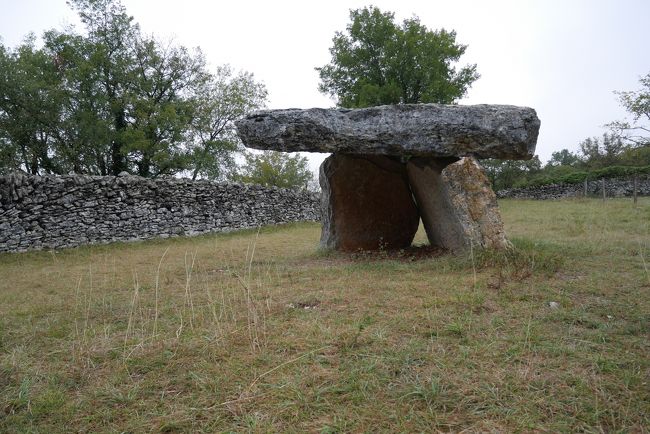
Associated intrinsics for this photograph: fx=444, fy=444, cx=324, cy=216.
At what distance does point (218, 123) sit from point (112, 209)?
15.3m

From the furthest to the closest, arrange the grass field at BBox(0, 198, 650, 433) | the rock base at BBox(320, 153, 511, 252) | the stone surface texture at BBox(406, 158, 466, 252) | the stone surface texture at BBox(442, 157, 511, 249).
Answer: the rock base at BBox(320, 153, 511, 252) < the stone surface texture at BBox(406, 158, 466, 252) < the stone surface texture at BBox(442, 157, 511, 249) < the grass field at BBox(0, 198, 650, 433)

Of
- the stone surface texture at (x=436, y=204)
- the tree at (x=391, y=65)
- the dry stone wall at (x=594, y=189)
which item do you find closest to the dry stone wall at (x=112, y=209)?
the stone surface texture at (x=436, y=204)

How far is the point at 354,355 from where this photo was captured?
10.6ft

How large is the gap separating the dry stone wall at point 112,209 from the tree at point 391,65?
14.3 metres

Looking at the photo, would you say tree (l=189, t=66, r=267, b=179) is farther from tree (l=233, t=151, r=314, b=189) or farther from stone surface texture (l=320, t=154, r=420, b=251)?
stone surface texture (l=320, t=154, r=420, b=251)

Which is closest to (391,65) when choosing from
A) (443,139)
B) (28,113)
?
(28,113)

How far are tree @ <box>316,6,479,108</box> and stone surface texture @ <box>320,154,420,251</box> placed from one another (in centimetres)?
2004

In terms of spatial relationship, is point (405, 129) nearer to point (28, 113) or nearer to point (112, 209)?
point (112, 209)

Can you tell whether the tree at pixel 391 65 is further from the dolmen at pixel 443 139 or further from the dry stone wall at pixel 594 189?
the dolmen at pixel 443 139

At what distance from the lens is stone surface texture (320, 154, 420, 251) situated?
29.7ft

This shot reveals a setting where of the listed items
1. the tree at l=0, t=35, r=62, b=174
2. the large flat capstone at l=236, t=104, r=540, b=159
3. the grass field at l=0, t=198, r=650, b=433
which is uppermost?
the tree at l=0, t=35, r=62, b=174

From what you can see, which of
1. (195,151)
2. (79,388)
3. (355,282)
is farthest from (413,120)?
(195,151)

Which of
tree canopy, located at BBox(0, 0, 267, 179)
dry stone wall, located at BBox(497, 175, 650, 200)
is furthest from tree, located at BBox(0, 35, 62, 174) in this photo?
dry stone wall, located at BBox(497, 175, 650, 200)

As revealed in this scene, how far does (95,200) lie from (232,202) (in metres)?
5.45
